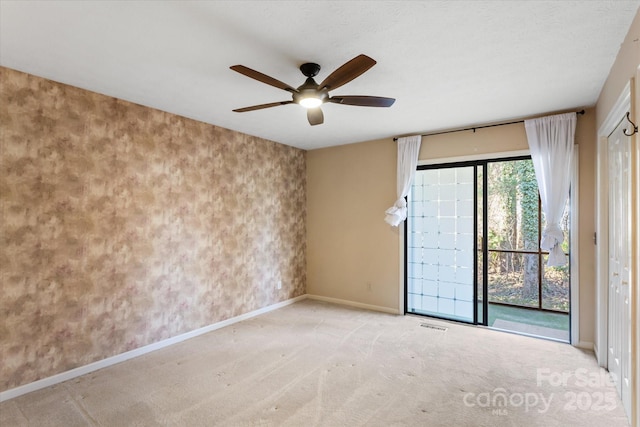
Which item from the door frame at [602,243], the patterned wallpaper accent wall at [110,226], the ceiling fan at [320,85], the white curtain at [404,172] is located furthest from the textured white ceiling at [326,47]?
the white curtain at [404,172]

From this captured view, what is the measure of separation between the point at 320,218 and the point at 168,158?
8.67 ft

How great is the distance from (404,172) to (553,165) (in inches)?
67.6

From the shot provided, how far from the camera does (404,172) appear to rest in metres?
4.60

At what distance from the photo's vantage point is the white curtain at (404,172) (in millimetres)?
4523

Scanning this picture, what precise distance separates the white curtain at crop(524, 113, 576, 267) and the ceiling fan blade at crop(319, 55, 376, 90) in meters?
2.71

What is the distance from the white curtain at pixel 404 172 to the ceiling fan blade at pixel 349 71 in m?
2.54

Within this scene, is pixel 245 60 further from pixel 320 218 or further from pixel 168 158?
pixel 320 218

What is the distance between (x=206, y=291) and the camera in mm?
4047

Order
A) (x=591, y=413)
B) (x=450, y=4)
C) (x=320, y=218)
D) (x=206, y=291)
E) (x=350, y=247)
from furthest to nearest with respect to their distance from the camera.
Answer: (x=320, y=218) < (x=350, y=247) < (x=206, y=291) < (x=591, y=413) < (x=450, y=4)

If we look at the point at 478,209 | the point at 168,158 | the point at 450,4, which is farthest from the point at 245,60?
the point at 478,209

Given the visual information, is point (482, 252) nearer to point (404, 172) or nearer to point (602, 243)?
point (602, 243)

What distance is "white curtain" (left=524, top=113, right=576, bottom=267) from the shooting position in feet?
11.6

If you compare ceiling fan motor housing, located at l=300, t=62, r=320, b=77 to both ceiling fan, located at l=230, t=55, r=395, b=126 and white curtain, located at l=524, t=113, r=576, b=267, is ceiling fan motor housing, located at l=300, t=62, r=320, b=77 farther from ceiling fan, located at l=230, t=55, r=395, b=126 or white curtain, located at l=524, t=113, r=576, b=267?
white curtain, located at l=524, t=113, r=576, b=267

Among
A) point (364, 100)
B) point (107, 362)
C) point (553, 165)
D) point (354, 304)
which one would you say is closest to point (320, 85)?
point (364, 100)
